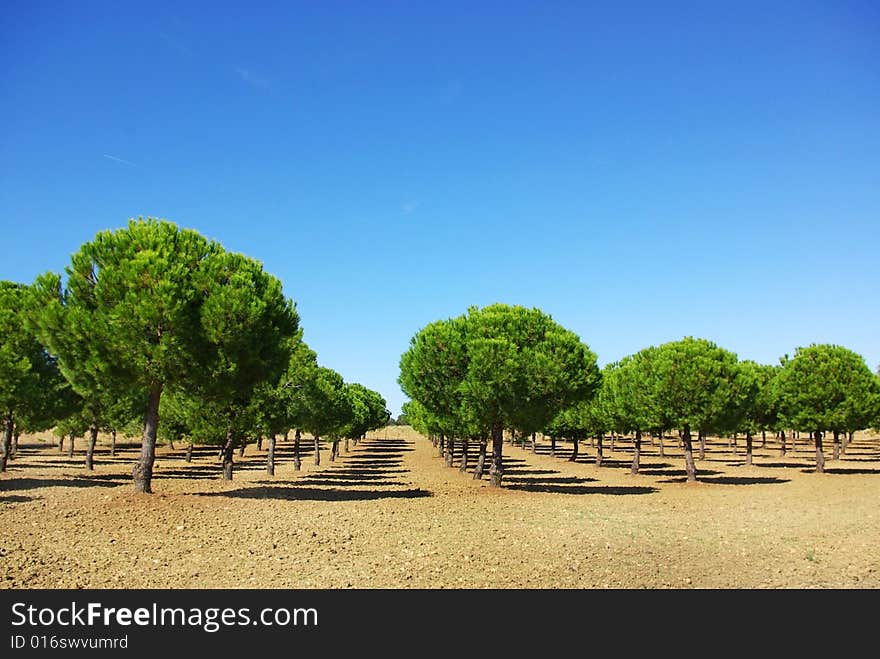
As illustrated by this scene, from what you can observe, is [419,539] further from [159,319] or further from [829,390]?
[829,390]

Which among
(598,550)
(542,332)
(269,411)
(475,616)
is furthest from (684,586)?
(269,411)

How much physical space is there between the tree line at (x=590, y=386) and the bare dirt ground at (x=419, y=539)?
17.8 ft

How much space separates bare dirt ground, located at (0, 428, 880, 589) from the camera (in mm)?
12289

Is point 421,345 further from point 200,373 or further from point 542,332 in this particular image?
point 200,373

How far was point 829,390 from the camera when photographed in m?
46.8

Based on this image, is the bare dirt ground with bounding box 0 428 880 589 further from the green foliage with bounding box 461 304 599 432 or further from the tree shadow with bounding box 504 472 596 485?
the tree shadow with bounding box 504 472 596 485

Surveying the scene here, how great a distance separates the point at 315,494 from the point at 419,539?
1359 cm

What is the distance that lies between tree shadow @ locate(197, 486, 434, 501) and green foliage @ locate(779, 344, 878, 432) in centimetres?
3568

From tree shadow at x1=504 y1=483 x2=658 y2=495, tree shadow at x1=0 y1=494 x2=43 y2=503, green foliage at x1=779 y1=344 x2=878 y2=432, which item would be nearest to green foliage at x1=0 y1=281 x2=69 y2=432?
tree shadow at x1=0 y1=494 x2=43 y2=503

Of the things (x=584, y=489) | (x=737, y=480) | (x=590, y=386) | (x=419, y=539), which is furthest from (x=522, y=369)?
(x=737, y=480)

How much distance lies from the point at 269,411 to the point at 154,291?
63.1 feet

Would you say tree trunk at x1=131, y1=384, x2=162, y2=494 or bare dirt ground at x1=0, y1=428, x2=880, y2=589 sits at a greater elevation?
tree trunk at x1=131, y1=384, x2=162, y2=494

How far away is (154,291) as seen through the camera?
815 inches

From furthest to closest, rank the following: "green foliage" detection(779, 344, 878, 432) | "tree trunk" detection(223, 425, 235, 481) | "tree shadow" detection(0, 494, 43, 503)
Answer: "green foliage" detection(779, 344, 878, 432), "tree trunk" detection(223, 425, 235, 481), "tree shadow" detection(0, 494, 43, 503)
